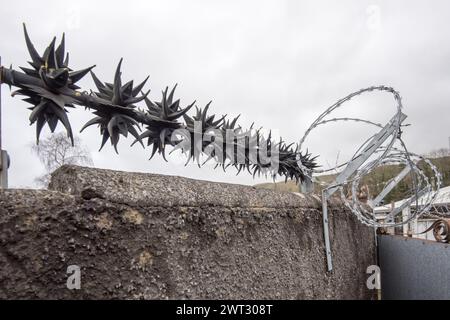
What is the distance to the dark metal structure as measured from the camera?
108cm

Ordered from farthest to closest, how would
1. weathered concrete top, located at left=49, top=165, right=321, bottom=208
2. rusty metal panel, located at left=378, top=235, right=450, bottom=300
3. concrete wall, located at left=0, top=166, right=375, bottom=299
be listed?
rusty metal panel, located at left=378, top=235, right=450, bottom=300 → weathered concrete top, located at left=49, top=165, right=321, bottom=208 → concrete wall, located at left=0, top=166, right=375, bottom=299

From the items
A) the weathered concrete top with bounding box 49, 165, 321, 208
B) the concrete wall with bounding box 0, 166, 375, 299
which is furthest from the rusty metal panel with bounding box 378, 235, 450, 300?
the weathered concrete top with bounding box 49, 165, 321, 208

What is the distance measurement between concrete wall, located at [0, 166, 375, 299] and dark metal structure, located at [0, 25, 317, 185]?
0.66 ft

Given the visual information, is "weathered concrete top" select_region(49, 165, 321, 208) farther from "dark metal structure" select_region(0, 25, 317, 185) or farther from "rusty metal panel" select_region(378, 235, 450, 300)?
"rusty metal panel" select_region(378, 235, 450, 300)

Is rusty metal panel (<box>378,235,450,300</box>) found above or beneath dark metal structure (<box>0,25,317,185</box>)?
beneath

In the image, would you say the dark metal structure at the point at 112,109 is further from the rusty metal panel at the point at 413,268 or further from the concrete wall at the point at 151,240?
the rusty metal panel at the point at 413,268

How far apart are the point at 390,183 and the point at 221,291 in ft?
10.6

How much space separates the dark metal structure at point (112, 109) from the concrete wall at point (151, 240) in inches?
7.9

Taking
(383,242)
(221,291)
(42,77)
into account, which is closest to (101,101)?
(42,77)

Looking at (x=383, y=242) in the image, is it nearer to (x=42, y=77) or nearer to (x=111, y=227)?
(x=111, y=227)

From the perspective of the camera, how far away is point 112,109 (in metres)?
1.27

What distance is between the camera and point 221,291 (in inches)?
56.7

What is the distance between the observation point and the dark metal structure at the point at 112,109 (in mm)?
1076

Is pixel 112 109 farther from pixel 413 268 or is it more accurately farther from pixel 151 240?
pixel 413 268
